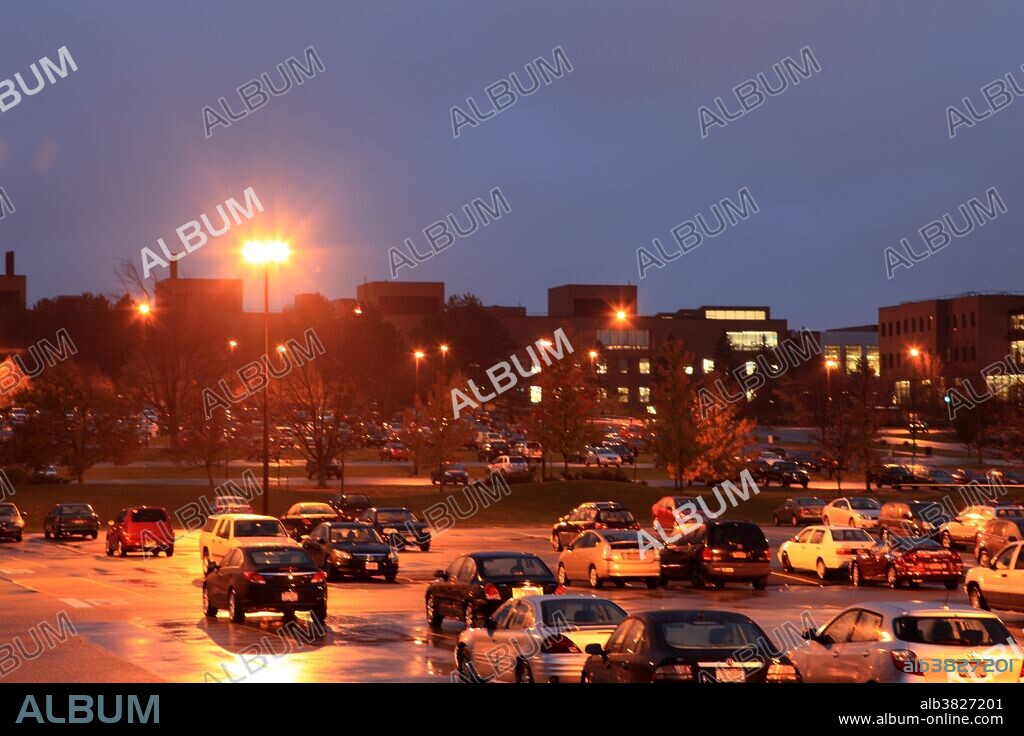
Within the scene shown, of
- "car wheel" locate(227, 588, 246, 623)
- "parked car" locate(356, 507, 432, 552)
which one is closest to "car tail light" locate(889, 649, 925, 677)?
"car wheel" locate(227, 588, 246, 623)

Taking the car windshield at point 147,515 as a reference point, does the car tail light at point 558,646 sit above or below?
below

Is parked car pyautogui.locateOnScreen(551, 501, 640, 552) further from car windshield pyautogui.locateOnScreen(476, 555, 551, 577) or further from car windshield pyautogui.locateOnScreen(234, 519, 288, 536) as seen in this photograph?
car windshield pyautogui.locateOnScreen(476, 555, 551, 577)

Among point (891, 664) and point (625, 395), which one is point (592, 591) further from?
point (625, 395)

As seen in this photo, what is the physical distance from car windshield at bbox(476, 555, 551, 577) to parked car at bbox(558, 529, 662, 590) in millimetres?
8785

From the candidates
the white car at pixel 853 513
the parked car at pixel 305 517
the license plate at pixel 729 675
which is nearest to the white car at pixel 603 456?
the white car at pixel 853 513

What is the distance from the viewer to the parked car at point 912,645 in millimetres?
14625

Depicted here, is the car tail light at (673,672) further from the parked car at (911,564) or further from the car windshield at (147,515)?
the car windshield at (147,515)

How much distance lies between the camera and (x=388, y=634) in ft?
78.7

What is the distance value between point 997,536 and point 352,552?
714 inches

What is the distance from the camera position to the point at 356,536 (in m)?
37.5

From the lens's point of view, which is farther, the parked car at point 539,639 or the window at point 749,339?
the window at point 749,339

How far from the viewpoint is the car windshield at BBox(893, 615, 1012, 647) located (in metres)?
14.9

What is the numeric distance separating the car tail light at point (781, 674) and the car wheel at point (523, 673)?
122 inches
